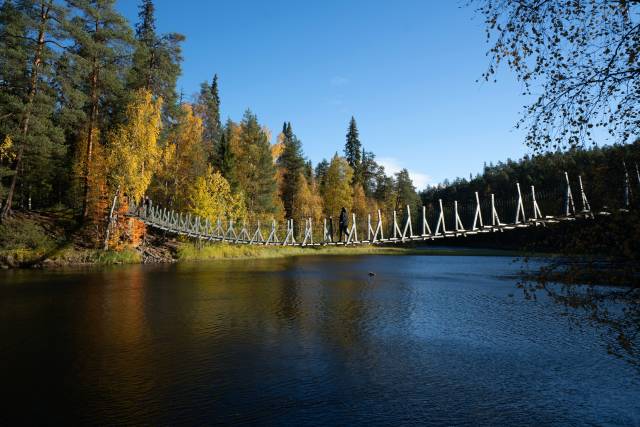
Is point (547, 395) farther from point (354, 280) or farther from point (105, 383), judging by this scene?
point (354, 280)

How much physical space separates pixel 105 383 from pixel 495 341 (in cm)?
655

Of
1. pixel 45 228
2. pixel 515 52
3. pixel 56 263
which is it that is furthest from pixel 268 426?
pixel 45 228

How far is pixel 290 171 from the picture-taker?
39938mm

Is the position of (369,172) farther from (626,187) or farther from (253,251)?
(626,187)

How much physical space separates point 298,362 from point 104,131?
21521 mm

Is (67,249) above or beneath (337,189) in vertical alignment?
beneath

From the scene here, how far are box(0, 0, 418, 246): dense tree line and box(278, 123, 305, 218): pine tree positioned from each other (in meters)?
5.36

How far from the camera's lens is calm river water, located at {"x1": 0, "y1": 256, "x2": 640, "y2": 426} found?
4859mm

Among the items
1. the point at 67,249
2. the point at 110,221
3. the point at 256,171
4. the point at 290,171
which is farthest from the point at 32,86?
the point at 290,171

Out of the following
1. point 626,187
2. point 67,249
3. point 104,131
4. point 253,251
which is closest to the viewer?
point 626,187

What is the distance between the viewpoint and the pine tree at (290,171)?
3959cm

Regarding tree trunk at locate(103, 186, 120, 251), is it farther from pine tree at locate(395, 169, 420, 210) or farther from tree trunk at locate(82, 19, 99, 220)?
pine tree at locate(395, 169, 420, 210)

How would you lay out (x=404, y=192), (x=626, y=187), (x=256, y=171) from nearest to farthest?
(x=626, y=187), (x=256, y=171), (x=404, y=192)

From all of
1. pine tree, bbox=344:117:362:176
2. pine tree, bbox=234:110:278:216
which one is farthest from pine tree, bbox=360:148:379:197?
pine tree, bbox=234:110:278:216
